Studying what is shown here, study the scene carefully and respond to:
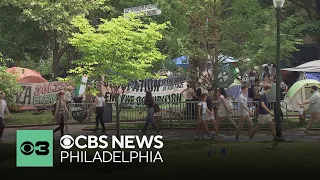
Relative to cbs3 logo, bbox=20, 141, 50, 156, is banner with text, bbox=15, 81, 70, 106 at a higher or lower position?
higher

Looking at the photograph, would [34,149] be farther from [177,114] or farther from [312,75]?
[312,75]

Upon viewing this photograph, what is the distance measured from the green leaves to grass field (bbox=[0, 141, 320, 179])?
9.34ft

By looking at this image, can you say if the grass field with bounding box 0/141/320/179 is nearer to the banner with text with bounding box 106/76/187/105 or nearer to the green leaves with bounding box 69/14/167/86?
the green leaves with bounding box 69/14/167/86

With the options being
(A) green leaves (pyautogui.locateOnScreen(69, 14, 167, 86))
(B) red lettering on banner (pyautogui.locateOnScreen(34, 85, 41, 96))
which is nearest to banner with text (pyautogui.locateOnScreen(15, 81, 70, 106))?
(B) red lettering on banner (pyautogui.locateOnScreen(34, 85, 41, 96))

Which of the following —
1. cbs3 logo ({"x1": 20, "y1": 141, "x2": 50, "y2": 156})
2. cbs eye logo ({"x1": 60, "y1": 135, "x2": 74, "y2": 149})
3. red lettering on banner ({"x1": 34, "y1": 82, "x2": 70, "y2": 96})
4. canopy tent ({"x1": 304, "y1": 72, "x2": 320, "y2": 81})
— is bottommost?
cbs eye logo ({"x1": 60, "y1": 135, "x2": 74, "y2": 149})

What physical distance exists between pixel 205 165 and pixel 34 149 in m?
3.63

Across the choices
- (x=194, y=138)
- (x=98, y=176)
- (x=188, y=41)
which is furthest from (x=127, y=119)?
(x=98, y=176)

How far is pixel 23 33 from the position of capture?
84.1 ft

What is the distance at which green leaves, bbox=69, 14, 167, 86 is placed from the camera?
45.4 feet

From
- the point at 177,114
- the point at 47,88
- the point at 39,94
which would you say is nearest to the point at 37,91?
the point at 39,94

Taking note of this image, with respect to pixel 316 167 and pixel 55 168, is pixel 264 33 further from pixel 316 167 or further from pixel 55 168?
pixel 55 168

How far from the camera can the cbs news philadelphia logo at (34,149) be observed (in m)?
9.91

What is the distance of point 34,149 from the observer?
33.0 ft

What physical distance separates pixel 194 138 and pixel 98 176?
651 cm
